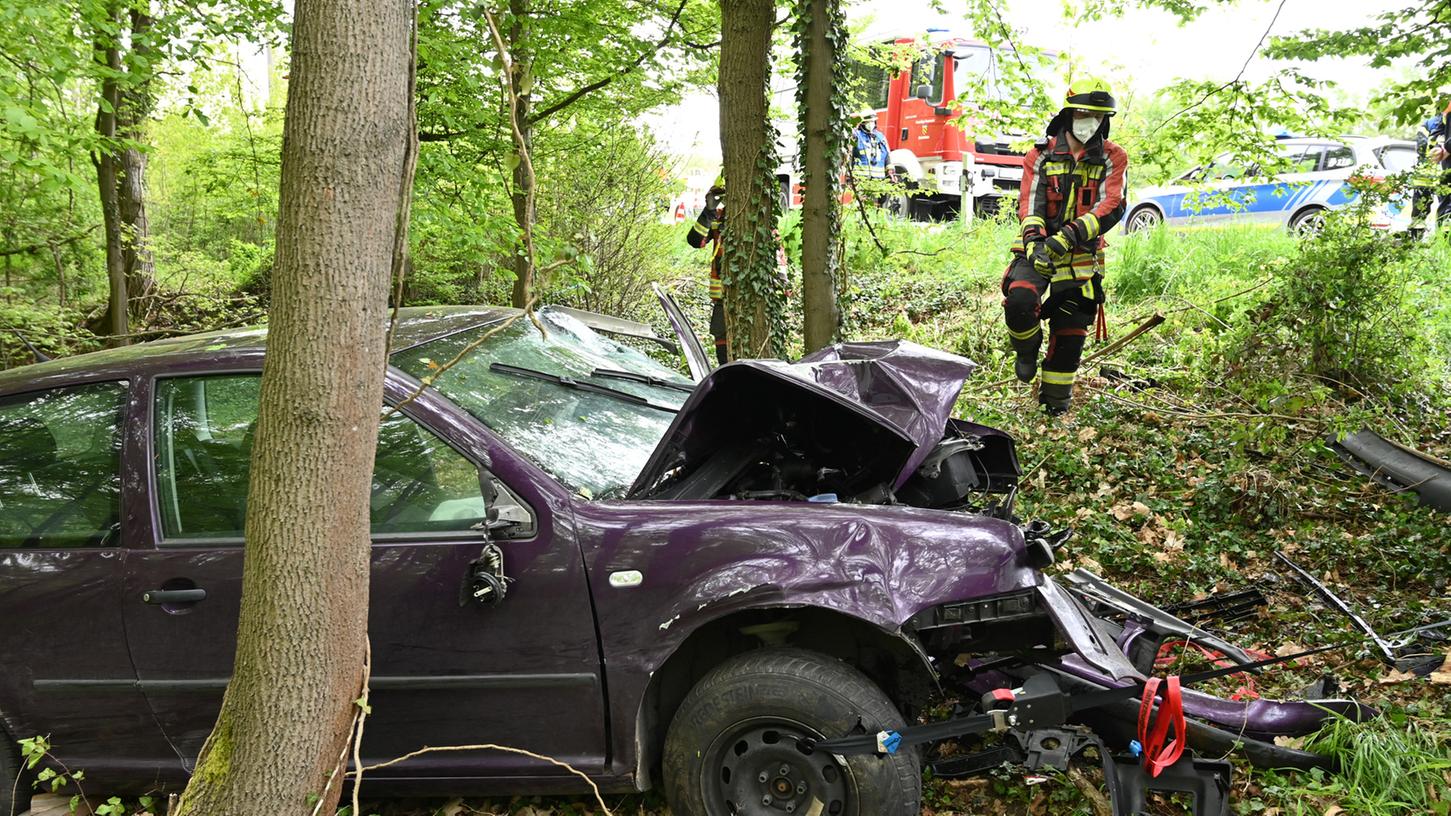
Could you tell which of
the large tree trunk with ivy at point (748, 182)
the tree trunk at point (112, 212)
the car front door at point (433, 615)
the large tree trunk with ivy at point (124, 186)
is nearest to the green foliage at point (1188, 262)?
the large tree trunk with ivy at point (748, 182)

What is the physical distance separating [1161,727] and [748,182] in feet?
13.3

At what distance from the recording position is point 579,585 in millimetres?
2609

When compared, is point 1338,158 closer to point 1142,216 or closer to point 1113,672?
point 1142,216

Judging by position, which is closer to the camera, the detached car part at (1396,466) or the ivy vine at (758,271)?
the detached car part at (1396,466)

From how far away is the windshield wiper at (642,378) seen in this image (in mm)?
3527

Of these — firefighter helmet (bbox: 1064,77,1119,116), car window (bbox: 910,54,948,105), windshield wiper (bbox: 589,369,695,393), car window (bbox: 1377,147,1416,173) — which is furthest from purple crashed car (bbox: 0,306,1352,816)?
car window (bbox: 910,54,948,105)

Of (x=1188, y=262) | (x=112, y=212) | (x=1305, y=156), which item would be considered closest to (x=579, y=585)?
(x=1188, y=262)

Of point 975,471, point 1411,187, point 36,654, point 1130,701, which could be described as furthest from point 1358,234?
point 36,654

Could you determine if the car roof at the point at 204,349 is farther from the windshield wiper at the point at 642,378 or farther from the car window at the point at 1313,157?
the car window at the point at 1313,157

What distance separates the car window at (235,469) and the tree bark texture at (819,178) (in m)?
3.41

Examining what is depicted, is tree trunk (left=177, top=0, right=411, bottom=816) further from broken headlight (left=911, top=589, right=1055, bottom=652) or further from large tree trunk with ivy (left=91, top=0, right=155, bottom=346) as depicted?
large tree trunk with ivy (left=91, top=0, right=155, bottom=346)

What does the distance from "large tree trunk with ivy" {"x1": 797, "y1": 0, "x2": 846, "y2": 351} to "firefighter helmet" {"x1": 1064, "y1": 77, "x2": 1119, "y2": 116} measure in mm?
1332

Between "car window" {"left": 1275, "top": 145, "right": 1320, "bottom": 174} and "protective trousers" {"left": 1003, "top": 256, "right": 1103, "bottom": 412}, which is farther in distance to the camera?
"car window" {"left": 1275, "top": 145, "right": 1320, "bottom": 174}

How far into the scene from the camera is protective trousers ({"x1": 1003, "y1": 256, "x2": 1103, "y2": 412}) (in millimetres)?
5598
